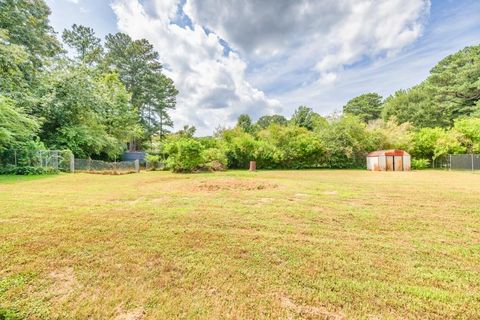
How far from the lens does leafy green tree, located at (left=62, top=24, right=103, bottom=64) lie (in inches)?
1049

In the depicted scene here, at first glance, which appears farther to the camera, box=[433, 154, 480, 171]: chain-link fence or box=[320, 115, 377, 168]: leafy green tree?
box=[320, 115, 377, 168]: leafy green tree

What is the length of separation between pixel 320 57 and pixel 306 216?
1300cm

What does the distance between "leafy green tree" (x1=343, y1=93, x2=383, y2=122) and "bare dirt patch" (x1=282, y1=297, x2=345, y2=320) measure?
4556 centimetres

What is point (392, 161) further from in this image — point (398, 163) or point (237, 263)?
point (237, 263)

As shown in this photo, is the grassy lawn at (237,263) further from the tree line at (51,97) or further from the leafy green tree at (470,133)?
the leafy green tree at (470,133)

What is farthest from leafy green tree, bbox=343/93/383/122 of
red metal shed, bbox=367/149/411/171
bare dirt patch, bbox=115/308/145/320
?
bare dirt patch, bbox=115/308/145/320

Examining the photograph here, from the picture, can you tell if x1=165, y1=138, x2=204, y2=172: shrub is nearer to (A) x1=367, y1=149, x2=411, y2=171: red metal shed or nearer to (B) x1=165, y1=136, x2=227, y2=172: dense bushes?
(B) x1=165, y1=136, x2=227, y2=172: dense bushes

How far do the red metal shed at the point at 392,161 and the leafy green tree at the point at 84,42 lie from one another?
3308cm

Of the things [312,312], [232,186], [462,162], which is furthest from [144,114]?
[462,162]

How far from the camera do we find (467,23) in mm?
9312

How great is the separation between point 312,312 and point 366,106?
4736cm

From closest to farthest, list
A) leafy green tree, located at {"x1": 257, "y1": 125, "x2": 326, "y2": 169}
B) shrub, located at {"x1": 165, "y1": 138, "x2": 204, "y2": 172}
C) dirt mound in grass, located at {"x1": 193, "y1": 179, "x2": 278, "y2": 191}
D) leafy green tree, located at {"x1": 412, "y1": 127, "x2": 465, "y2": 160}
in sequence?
dirt mound in grass, located at {"x1": 193, "y1": 179, "x2": 278, "y2": 191}
shrub, located at {"x1": 165, "y1": 138, "x2": 204, "y2": 172}
leafy green tree, located at {"x1": 412, "y1": 127, "x2": 465, "y2": 160}
leafy green tree, located at {"x1": 257, "y1": 125, "x2": 326, "y2": 169}

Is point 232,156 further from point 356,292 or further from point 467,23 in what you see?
point 356,292

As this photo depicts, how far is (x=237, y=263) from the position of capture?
256 centimetres
